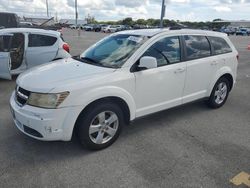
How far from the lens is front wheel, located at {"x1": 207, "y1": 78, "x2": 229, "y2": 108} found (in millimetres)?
5254

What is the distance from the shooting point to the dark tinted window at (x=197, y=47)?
15.0ft

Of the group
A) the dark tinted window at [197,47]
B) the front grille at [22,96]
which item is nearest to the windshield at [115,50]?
the dark tinted window at [197,47]

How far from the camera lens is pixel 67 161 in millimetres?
3365

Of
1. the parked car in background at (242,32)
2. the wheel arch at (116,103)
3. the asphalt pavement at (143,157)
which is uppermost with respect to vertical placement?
the wheel arch at (116,103)

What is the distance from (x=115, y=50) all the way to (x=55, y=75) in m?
1.15

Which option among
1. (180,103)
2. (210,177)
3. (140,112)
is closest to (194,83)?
(180,103)

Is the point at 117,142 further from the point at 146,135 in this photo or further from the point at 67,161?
the point at 67,161

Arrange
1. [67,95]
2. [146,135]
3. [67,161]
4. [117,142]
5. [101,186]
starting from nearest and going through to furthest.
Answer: [101,186] < [67,95] < [67,161] < [117,142] < [146,135]

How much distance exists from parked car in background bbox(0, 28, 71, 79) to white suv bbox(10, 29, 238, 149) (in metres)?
3.37

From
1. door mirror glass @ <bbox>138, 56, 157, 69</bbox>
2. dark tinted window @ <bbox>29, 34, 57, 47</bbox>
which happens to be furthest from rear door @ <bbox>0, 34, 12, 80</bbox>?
door mirror glass @ <bbox>138, 56, 157, 69</bbox>

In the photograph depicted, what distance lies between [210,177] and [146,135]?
134 centimetres

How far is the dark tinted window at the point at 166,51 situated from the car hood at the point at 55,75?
850 millimetres

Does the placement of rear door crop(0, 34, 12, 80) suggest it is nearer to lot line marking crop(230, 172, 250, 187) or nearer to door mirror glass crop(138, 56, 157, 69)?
door mirror glass crop(138, 56, 157, 69)

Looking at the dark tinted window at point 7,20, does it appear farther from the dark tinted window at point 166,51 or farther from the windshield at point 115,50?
the dark tinted window at point 166,51
